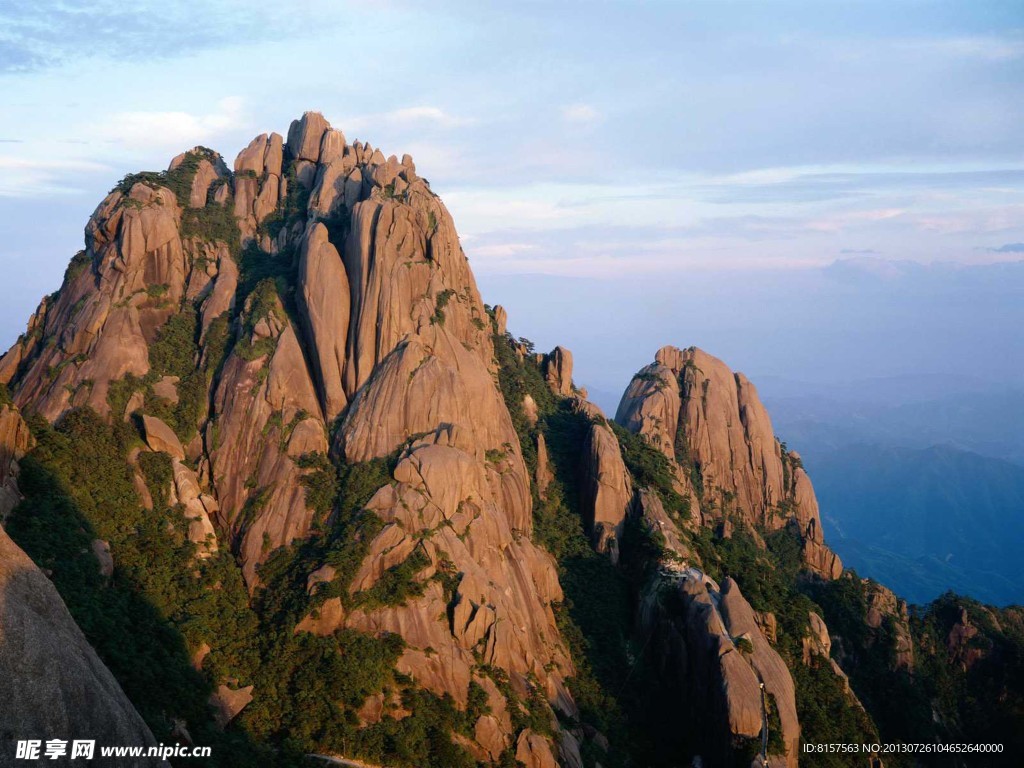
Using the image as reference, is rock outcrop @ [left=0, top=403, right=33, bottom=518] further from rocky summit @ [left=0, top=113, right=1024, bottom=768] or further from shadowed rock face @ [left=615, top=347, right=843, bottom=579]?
shadowed rock face @ [left=615, top=347, right=843, bottom=579]

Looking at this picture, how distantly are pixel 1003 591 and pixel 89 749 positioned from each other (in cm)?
18210

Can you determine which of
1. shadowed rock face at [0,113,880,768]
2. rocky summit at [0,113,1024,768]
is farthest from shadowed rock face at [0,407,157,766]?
shadowed rock face at [0,113,880,768]

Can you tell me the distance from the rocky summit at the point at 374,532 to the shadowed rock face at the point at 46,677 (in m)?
9.61

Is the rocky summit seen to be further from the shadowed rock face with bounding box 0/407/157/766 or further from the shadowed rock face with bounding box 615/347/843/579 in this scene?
the shadowed rock face with bounding box 0/407/157/766

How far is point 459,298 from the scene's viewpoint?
57031 millimetres

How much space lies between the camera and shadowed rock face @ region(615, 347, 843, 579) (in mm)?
75188

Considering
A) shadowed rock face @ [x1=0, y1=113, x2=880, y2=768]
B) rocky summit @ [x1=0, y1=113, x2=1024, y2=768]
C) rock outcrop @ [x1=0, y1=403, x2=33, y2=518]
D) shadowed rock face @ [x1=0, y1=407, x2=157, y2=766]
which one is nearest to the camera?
shadowed rock face @ [x1=0, y1=407, x2=157, y2=766]

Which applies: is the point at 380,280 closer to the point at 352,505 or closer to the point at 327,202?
the point at 327,202

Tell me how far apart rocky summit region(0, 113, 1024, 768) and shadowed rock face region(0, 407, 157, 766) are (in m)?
9.61

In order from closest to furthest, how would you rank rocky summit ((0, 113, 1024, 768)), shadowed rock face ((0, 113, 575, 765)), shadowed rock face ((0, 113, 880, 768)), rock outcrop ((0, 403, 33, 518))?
rock outcrop ((0, 403, 33, 518))
rocky summit ((0, 113, 1024, 768))
shadowed rock face ((0, 113, 880, 768))
shadowed rock face ((0, 113, 575, 765))

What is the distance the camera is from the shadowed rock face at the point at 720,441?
75.2 metres

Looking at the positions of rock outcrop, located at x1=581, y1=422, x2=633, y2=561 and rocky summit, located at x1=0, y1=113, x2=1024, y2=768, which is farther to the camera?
rock outcrop, located at x1=581, y1=422, x2=633, y2=561

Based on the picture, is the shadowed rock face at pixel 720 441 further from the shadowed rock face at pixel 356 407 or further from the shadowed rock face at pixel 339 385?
the shadowed rock face at pixel 339 385

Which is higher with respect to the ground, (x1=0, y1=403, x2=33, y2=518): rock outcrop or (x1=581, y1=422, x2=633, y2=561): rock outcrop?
(x1=0, y1=403, x2=33, y2=518): rock outcrop
